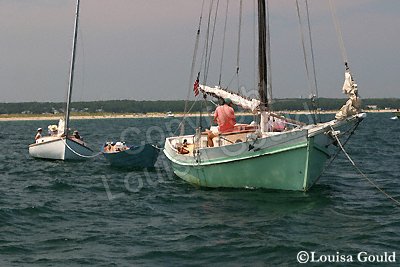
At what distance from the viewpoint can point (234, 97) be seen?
23.5 meters

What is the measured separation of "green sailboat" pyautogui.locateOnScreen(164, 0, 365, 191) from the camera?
19.1m

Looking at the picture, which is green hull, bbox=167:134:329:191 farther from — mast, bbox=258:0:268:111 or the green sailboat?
mast, bbox=258:0:268:111

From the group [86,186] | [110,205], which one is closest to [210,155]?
[110,205]

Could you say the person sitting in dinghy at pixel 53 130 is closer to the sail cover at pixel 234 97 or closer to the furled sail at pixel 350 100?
the sail cover at pixel 234 97

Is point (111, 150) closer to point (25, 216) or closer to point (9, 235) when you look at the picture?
point (25, 216)

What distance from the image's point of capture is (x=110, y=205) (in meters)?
19.2

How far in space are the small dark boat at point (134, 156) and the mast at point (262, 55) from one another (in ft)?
32.9

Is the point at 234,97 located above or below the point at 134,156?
above

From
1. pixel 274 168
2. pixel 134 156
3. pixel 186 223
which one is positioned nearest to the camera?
pixel 186 223

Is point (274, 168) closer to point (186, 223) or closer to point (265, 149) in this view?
point (265, 149)

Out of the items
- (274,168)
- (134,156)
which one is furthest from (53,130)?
(274,168)

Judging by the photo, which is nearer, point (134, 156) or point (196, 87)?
point (196, 87)

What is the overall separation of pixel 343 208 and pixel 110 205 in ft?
25.7

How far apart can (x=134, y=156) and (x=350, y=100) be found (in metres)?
14.7
